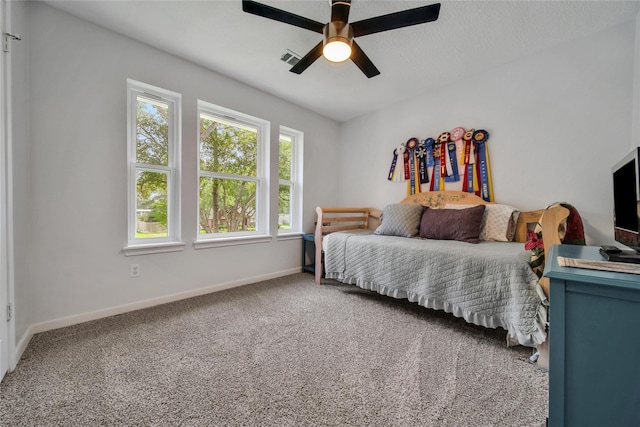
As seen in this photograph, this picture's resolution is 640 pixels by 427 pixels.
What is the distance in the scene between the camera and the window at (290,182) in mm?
3652

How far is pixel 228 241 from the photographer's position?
2924 mm

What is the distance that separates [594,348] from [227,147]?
3.20 meters

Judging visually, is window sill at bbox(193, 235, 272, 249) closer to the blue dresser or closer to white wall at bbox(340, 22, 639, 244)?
white wall at bbox(340, 22, 639, 244)

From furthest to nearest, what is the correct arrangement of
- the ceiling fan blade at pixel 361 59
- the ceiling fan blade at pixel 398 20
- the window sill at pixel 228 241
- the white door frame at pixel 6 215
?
the window sill at pixel 228 241
the ceiling fan blade at pixel 361 59
the ceiling fan blade at pixel 398 20
the white door frame at pixel 6 215

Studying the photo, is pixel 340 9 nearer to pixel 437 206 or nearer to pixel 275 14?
pixel 275 14

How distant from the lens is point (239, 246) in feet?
10.0

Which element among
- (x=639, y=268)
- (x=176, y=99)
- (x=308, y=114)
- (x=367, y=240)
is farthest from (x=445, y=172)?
(x=176, y=99)

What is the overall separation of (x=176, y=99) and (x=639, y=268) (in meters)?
3.30

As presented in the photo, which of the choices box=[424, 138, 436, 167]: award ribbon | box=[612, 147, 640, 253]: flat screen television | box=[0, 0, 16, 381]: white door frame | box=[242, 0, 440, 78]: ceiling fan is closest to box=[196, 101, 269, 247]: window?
box=[0, 0, 16, 381]: white door frame

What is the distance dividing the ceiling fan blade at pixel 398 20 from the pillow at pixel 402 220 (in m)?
1.82

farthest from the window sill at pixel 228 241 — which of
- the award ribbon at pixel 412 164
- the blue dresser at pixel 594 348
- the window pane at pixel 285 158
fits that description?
the blue dresser at pixel 594 348

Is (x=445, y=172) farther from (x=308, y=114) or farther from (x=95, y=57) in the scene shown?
(x=95, y=57)

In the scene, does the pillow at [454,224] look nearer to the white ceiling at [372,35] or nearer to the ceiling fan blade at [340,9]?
the white ceiling at [372,35]

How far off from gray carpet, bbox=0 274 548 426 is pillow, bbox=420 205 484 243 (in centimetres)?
77
